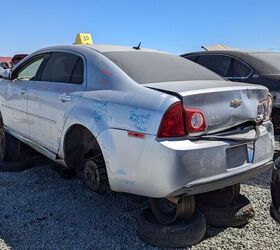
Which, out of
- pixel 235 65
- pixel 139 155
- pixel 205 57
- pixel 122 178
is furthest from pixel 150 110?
pixel 205 57

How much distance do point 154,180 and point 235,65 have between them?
5.03 meters

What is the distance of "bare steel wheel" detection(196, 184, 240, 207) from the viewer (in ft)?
11.8

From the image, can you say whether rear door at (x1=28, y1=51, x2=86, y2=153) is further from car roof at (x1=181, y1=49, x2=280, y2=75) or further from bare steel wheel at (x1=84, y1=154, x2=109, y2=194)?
car roof at (x1=181, y1=49, x2=280, y2=75)

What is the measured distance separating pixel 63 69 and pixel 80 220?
160 cm

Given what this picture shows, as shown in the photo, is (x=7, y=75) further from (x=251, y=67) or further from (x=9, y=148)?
(x=251, y=67)

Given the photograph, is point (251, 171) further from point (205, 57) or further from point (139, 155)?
point (205, 57)

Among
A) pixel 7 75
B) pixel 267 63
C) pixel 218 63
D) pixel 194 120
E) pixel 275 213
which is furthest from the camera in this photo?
pixel 218 63

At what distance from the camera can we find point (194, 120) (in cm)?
290

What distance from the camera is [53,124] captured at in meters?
4.00

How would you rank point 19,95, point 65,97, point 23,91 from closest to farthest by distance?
point 65,97, point 23,91, point 19,95

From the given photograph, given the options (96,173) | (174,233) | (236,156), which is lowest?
(174,233)

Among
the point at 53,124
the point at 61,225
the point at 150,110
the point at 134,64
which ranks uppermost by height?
the point at 134,64

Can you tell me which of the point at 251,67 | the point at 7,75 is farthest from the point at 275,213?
the point at 251,67

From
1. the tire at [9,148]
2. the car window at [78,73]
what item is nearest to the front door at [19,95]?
the tire at [9,148]
